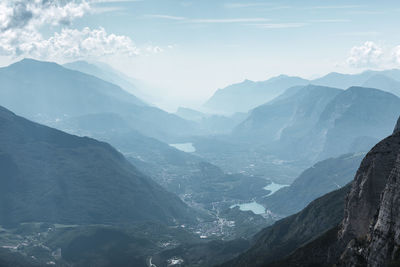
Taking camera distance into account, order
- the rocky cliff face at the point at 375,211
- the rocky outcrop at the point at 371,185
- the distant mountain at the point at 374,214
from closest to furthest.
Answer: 1. the rocky cliff face at the point at 375,211
2. the distant mountain at the point at 374,214
3. the rocky outcrop at the point at 371,185

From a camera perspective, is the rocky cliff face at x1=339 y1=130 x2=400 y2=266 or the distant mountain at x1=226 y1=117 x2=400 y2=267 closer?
the rocky cliff face at x1=339 y1=130 x2=400 y2=266

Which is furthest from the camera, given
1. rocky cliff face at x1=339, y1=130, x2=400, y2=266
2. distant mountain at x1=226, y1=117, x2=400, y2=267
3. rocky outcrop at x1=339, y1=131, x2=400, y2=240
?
rocky outcrop at x1=339, y1=131, x2=400, y2=240

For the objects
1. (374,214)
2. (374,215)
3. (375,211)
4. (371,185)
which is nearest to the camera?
(374,215)

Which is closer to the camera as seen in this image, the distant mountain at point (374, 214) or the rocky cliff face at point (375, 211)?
the rocky cliff face at point (375, 211)

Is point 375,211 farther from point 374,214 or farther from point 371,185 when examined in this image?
point 371,185

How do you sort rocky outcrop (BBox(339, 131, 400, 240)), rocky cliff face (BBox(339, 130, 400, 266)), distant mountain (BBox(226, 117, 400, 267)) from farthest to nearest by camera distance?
rocky outcrop (BBox(339, 131, 400, 240)) → distant mountain (BBox(226, 117, 400, 267)) → rocky cliff face (BBox(339, 130, 400, 266))

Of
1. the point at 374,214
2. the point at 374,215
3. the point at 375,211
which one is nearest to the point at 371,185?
the point at 375,211

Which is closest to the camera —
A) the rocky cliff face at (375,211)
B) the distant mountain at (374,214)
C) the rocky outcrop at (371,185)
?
the rocky cliff face at (375,211)

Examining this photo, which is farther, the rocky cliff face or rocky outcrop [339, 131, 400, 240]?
rocky outcrop [339, 131, 400, 240]

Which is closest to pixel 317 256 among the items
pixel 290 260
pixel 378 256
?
pixel 290 260

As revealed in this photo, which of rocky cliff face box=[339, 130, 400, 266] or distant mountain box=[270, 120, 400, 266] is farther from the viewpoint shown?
distant mountain box=[270, 120, 400, 266]

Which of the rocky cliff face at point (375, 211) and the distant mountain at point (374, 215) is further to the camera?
the distant mountain at point (374, 215)

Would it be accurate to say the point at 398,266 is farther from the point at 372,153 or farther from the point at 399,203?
the point at 372,153
